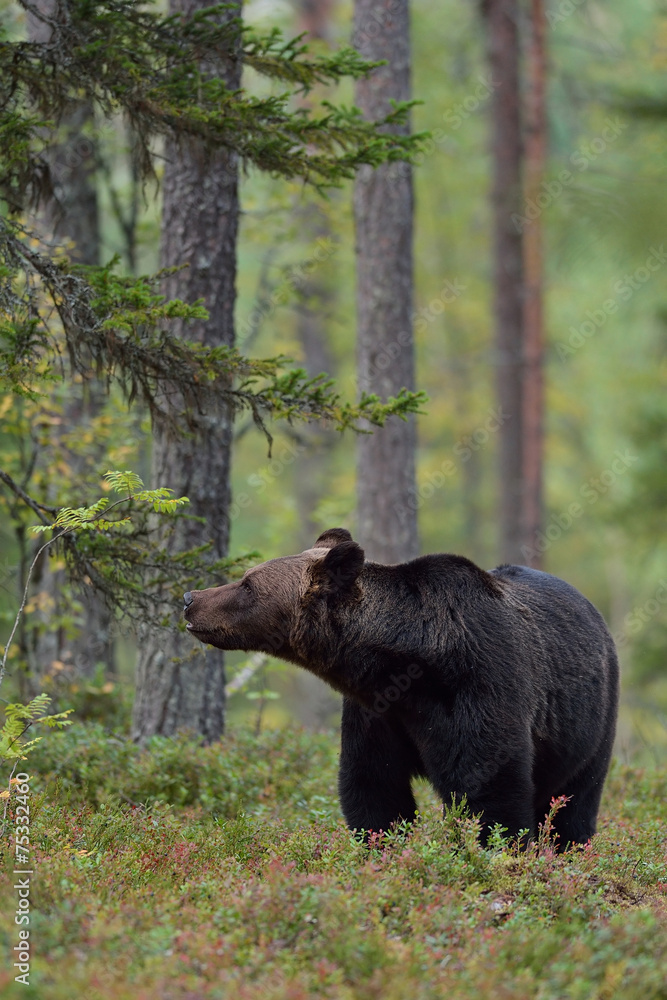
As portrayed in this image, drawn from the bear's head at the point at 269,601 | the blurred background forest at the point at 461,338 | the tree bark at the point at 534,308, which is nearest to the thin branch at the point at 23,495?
the bear's head at the point at 269,601

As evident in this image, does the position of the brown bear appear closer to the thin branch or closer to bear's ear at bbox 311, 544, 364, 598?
bear's ear at bbox 311, 544, 364, 598

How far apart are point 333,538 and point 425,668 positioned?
116 cm

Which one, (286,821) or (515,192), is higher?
(515,192)

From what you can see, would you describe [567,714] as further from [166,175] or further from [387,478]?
[166,175]

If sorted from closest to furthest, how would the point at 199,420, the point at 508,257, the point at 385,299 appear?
1. the point at 199,420
2. the point at 385,299
3. the point at 508,257

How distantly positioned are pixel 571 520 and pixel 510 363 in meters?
12.0

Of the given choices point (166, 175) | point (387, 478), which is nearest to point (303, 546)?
point (387, 478)

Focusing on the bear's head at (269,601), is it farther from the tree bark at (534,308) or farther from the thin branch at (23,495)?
the tree bark at (534,308)

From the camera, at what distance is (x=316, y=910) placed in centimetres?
409

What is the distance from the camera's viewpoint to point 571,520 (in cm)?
2797

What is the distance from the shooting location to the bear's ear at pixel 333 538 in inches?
253

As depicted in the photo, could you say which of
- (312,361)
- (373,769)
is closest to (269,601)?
(373,769)

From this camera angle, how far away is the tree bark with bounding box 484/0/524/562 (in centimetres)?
1719

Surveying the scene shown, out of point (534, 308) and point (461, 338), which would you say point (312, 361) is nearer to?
point (461, 338)
